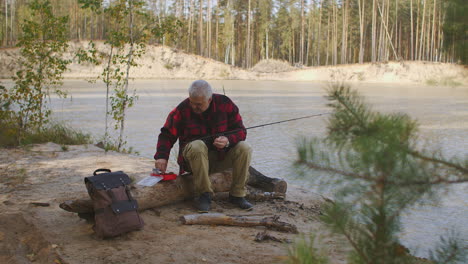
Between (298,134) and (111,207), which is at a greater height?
(298,134)

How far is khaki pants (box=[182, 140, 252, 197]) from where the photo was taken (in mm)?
4323

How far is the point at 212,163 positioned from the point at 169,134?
55 centimetres

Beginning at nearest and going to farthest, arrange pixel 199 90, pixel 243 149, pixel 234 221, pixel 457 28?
pixel 457 28, pixel 234 221, pixel 199 90, pixel 243 149

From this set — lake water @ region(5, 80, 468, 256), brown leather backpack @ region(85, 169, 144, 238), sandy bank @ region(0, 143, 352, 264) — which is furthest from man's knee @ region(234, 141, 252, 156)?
brown leather backpack @ region(85, 169, 144, 238)

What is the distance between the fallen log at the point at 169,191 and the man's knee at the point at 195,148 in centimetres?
32

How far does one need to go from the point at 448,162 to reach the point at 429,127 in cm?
1166

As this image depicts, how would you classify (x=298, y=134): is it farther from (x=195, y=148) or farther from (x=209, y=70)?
(x=209, y=70)

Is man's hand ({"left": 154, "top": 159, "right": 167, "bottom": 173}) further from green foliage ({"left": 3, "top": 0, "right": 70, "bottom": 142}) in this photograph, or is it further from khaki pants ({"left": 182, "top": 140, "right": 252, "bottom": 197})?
green foliage ({"left": 3, "top": 0, "right": 70, "bottom": 142})

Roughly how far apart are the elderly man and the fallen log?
0.14 metres

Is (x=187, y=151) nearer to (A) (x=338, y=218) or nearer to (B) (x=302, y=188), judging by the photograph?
(B) (x=302, y=188)

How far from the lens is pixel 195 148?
430 centimetres

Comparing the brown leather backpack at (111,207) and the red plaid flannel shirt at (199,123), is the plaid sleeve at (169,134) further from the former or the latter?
the brown leather backpack at (111,207)

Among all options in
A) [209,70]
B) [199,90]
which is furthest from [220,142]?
[209,70]

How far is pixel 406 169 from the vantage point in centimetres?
161
